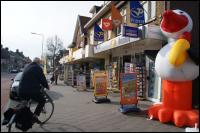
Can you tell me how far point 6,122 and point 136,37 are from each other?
6.24 m

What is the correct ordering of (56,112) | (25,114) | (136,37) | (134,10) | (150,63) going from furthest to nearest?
(150,63), (134,10), (136,37), (56,112), (25,114)

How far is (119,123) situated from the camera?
25.5 ft

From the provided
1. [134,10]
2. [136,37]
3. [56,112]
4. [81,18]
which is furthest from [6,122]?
[81,18]

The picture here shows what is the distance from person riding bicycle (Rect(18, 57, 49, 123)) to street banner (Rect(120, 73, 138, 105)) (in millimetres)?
3130

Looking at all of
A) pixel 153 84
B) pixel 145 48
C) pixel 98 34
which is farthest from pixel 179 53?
pixel 98 34

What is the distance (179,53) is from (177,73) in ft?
1.89

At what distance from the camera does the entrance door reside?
40.3 ft

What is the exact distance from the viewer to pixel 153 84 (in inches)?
503

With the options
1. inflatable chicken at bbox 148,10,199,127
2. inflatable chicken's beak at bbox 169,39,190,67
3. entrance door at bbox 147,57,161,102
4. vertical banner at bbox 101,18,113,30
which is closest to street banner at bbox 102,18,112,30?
vertical banner at bbox 101,18,113,30

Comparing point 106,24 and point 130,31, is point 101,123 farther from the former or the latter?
point 106,24

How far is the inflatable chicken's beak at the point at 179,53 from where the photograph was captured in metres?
7.53

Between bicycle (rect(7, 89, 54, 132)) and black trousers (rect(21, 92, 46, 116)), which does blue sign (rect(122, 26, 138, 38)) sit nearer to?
bicycle (rect(7, 89, 54, 132))

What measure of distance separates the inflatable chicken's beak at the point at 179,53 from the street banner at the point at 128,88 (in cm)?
233

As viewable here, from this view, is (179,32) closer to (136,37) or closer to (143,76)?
(136,37)
